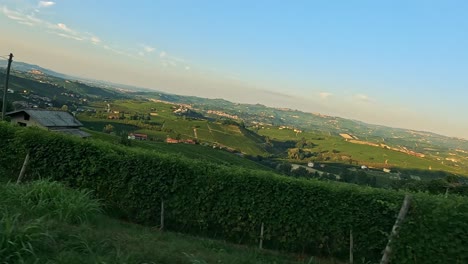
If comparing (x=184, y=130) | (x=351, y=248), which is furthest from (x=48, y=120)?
(x=184, y=130)

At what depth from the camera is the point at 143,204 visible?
1147 cm

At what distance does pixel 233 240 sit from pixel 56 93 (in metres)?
112

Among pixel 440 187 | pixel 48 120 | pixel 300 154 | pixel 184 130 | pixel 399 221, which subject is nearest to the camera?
pixel 399 221

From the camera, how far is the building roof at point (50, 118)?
42847 mm

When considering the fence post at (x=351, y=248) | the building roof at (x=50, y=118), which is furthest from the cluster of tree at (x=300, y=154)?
the fence post at (x=351, y=248)

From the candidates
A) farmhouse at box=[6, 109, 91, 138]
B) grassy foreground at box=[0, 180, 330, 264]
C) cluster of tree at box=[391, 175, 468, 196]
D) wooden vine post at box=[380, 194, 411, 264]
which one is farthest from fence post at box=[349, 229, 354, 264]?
farmhouse at box=[6, 109, 91, 138]

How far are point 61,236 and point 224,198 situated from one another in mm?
6174

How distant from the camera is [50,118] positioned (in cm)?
4491

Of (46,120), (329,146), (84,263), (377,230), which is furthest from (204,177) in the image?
(329,146)

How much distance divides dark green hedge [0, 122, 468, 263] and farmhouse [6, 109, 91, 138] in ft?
103

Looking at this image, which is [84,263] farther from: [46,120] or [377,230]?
[46,120]

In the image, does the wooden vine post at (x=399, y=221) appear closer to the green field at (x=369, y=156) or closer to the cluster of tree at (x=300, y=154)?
the cluster of tree at (x=300, y=154)

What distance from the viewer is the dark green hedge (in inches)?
404

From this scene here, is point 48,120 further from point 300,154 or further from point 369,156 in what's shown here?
point 369,156
